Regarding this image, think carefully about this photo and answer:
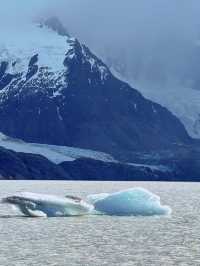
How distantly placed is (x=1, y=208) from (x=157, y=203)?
85.9ft

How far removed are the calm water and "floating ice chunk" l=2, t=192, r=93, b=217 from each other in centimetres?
139

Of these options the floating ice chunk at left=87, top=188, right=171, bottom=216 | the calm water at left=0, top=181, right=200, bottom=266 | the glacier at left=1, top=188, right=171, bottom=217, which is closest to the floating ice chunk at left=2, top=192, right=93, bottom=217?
the glacier at left=1, top=188, right=171, bottom=217

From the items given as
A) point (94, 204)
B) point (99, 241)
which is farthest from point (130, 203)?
point (99, 241)

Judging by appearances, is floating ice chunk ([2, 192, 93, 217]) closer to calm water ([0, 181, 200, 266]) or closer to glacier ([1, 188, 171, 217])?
glacier ([1, 188, 171, 217])

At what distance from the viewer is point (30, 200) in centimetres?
8838

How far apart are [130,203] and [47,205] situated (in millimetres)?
8578

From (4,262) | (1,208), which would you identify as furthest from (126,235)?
(1,208)

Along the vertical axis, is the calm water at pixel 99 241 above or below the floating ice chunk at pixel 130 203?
below

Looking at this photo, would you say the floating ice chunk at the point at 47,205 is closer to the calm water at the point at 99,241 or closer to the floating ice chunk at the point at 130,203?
the calm water at the point at 99,241

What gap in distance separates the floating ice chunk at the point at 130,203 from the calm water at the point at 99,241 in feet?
4.62

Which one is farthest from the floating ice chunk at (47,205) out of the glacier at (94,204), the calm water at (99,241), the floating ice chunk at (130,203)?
the floating ice chunk at (130,203)

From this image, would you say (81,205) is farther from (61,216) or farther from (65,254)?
(65,254)

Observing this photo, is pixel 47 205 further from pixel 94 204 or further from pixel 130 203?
pixel 130 203

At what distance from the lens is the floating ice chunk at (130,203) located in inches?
3583
